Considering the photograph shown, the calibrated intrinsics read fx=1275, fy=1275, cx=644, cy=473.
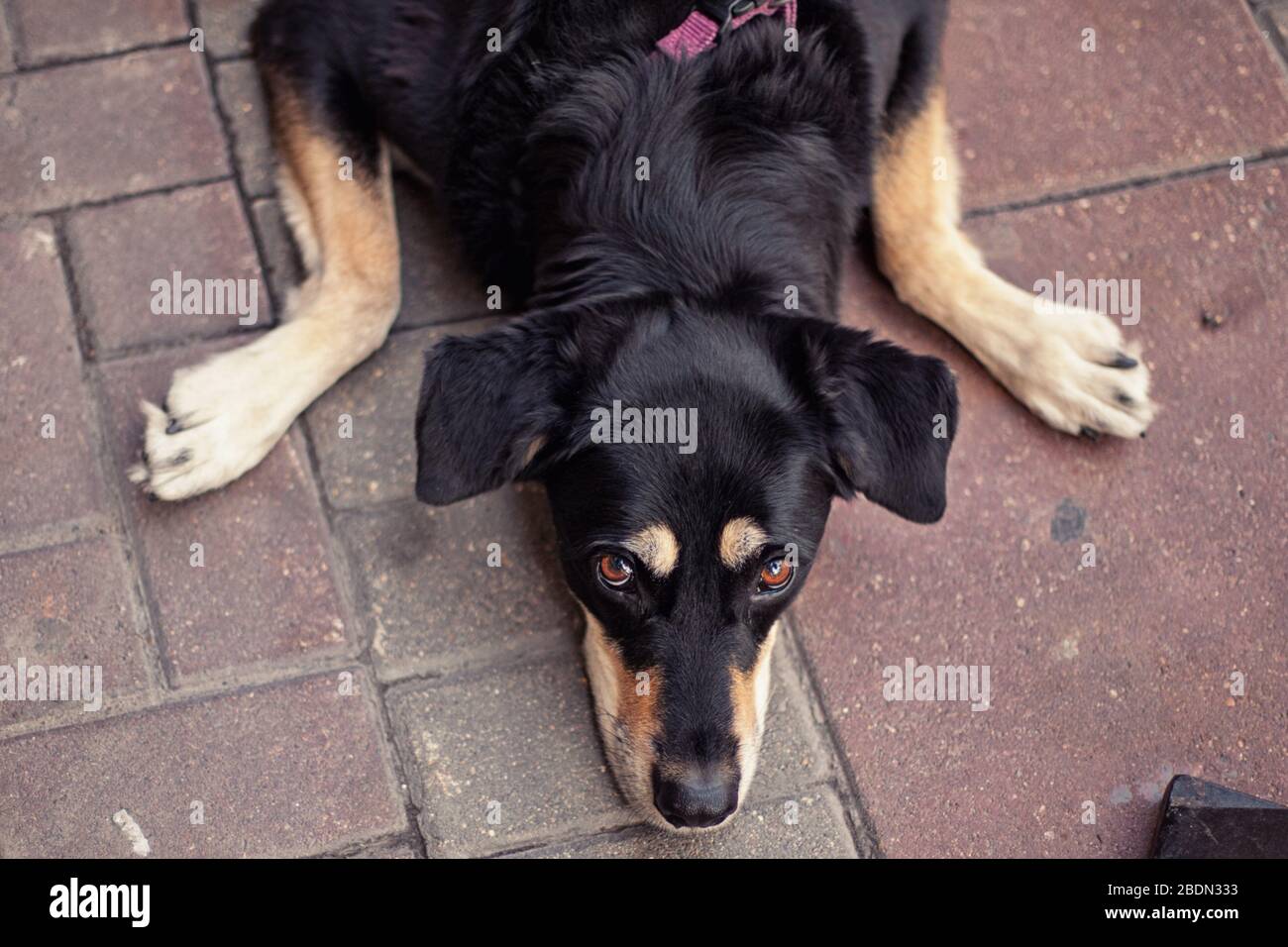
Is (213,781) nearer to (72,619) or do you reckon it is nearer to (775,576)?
(72,619)

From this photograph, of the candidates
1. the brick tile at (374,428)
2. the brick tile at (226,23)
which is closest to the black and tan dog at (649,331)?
the brick tile at (374,428)

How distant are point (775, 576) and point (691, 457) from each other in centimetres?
34

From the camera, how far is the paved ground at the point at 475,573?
304 centimetres

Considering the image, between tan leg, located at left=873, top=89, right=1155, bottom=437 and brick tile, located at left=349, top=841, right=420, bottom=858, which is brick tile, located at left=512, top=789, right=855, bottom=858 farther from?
tan leg, located at left=873, top=89, right=1155, bottom=437

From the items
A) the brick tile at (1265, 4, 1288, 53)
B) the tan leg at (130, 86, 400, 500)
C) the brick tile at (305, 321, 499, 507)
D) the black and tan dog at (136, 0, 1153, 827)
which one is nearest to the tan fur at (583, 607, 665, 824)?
the black and tan dog at (136, 0, 1153, 827)

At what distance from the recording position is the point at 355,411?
3406 millimetres

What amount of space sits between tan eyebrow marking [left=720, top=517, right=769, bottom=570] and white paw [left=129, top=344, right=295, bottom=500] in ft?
4.53

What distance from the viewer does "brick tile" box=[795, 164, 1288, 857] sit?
312cm

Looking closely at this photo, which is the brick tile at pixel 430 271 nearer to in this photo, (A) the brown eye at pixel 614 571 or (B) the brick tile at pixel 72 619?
(B) the brick tile at pixel 72 619

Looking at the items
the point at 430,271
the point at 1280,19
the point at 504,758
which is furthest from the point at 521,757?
the point at 1280,19

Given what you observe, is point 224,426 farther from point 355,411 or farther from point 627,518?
point 627,518

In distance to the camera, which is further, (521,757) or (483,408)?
(521,757)

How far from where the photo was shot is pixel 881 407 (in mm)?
2561

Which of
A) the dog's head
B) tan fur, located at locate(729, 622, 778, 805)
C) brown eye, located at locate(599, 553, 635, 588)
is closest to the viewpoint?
the dog's head
